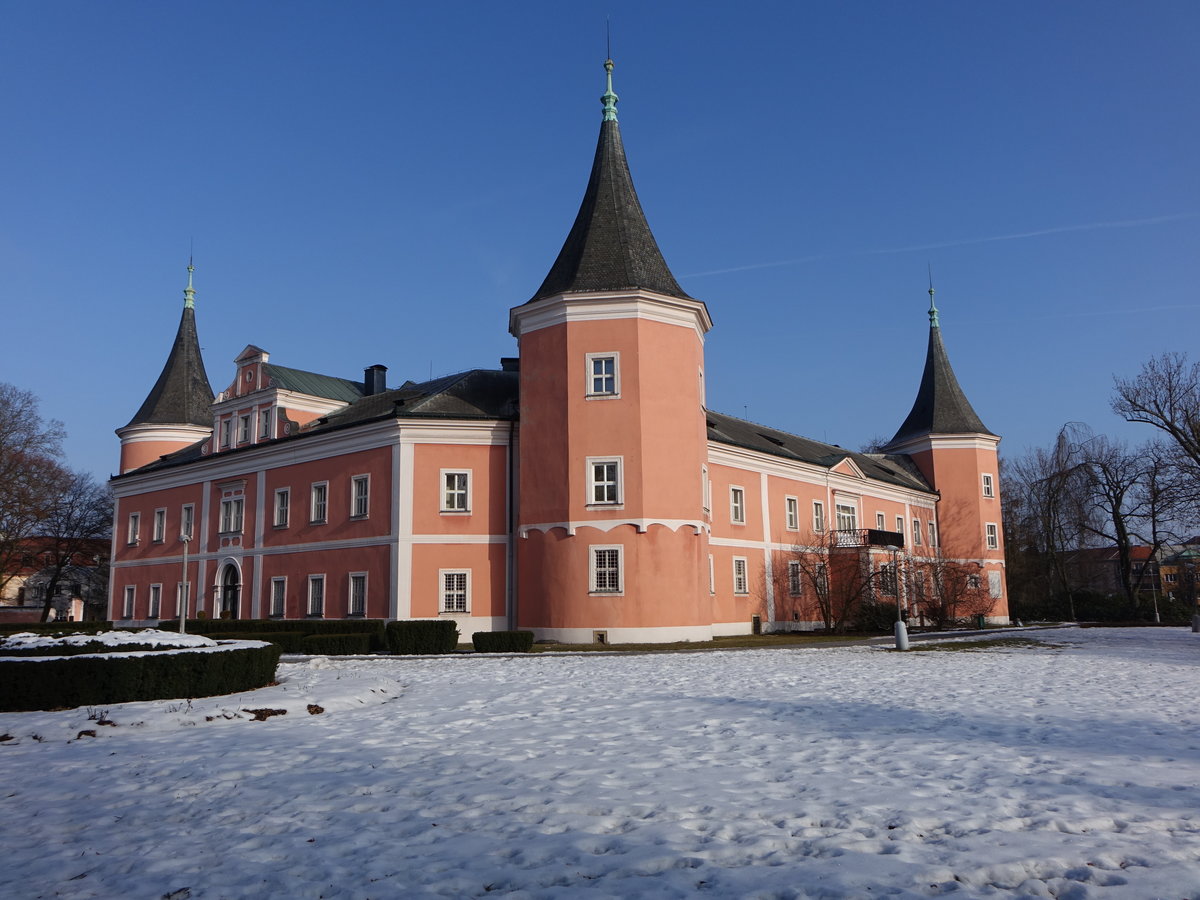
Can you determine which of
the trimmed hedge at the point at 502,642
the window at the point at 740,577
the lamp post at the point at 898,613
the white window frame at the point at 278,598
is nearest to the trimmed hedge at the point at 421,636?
the trimmed hedge at the point at 502,642

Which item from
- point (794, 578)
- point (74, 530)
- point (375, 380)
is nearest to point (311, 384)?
point (375, 380)

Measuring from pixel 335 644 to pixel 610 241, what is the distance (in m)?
15.6

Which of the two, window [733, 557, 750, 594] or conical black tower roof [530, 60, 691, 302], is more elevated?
conical black tower roof [530, 60, 691, 302]

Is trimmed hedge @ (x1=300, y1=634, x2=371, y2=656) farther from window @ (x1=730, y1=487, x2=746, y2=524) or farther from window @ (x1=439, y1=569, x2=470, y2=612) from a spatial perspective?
window @ (x1=730, y1=487, x2=746, y2=524)

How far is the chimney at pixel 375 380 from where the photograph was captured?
40188 mm

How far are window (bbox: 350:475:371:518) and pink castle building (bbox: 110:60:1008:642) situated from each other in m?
0.06

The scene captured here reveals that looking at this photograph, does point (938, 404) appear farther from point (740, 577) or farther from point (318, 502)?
point (318, 502)

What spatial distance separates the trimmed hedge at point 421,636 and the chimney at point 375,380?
17.6 metres

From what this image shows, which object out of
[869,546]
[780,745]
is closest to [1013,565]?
[869,546]

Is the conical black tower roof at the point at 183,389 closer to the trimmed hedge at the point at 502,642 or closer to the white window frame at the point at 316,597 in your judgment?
the white window frame at the point at 316,597

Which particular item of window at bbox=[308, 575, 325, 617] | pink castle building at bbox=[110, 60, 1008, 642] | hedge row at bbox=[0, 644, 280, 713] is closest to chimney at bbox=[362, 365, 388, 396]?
pink castle building at bbox=[110, 60, 1008, 642]

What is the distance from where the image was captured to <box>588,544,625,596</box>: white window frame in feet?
93.5

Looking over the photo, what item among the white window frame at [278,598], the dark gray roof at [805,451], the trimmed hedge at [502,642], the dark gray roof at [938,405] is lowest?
the trimmed hedge at [502,642]

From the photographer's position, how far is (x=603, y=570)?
94.4 ft
